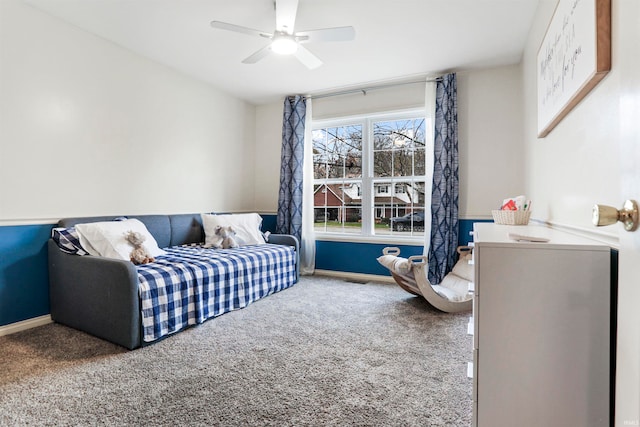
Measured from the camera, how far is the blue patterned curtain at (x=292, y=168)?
14.3 feet

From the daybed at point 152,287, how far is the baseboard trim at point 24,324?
0.17 feet

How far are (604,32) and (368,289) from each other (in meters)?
2.99

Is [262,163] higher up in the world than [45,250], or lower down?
higher up

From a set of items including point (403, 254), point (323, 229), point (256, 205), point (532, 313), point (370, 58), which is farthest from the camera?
point (256, 205)

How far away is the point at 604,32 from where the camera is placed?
1062 mm

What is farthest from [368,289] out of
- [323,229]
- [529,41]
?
[529,41]

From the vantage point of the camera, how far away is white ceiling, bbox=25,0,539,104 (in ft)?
8.07

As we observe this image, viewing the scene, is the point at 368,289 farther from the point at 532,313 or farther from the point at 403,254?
the point at 532,313

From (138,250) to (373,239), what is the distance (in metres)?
2.63

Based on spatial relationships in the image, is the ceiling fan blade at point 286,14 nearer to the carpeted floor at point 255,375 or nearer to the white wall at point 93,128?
the white wall at point 93,128

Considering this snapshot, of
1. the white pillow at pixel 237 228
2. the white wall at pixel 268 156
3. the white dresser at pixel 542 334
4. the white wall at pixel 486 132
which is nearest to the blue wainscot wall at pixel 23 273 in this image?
the white pillow at pixel 237 228

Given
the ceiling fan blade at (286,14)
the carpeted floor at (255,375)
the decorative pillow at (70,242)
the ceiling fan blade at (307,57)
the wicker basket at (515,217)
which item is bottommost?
the carpeted floor at (255,375)

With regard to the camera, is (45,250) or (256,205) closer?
(45,250)

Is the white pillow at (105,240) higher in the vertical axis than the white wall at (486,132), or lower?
lower
